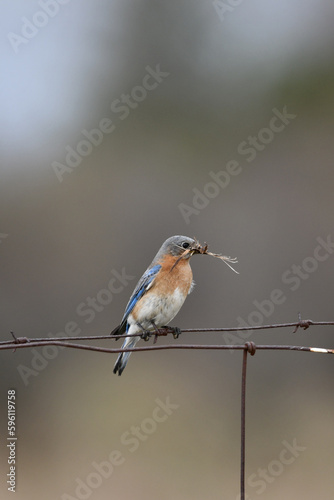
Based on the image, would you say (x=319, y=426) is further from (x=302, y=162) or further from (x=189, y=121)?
(x=189, y=121)

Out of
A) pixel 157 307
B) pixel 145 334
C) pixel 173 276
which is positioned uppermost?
pixel 173 276

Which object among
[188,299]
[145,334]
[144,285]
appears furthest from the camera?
[188,299]

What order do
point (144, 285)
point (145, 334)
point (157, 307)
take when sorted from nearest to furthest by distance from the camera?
point (145, 334), point (157, 307), point (144, 285)

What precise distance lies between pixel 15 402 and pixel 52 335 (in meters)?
0.96

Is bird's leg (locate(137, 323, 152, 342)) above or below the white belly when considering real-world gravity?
below

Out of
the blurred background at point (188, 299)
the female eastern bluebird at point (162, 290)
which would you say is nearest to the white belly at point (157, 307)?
the female eastern bluebird at point (162, 290)

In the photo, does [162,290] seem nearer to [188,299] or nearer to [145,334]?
[145,334]

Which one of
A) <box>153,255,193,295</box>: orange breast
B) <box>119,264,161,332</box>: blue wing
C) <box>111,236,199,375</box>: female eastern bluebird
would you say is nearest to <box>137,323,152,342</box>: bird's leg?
<box>111,236,199,375</box>: female eastern bluebird

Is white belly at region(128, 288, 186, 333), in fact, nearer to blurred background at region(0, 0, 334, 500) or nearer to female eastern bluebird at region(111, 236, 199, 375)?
female eastern bluebird at region(111, 236, 199, 375)

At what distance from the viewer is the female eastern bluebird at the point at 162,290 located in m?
3.96

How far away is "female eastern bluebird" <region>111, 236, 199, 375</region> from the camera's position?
3.96 m

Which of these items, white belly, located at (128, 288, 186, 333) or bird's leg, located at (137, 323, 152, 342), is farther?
white belly, located at (128, 288, 186, 333)

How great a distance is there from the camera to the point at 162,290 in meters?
3.97

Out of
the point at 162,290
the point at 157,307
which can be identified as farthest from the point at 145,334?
the point at 162,290
